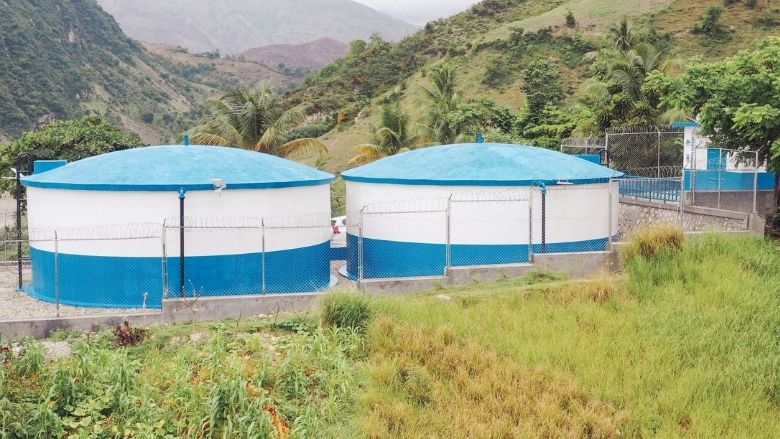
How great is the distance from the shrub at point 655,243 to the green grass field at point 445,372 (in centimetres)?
164

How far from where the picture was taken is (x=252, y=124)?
34.8 metres

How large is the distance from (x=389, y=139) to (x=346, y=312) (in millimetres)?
24817

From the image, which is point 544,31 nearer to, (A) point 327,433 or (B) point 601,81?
(B) point 601,81

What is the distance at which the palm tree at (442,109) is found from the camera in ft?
130

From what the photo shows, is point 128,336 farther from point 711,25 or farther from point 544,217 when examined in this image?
point 711,25

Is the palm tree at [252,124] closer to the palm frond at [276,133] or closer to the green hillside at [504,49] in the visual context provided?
the palm frond at [276,133]

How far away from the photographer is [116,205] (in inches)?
769

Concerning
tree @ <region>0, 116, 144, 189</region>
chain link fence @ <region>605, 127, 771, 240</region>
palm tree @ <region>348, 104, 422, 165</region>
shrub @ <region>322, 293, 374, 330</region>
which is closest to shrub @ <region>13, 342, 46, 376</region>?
shrub @ <region>322, 293, 374, 330</region>

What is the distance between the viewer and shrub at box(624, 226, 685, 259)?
17.1 metres

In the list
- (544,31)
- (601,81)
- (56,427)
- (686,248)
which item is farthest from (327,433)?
(544,31)

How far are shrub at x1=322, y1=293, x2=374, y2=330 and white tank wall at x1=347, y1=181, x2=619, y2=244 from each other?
8151 mm

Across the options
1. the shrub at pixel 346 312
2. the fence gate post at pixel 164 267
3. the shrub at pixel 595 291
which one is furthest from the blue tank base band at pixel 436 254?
the shrub at pixel 346 312

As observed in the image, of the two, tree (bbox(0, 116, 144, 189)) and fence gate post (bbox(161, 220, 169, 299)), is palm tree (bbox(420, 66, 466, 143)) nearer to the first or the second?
tree (bbox(0, 116, 144, 189))

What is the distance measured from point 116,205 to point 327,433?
1193 centimetres
